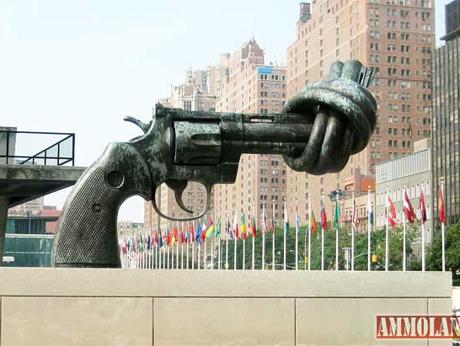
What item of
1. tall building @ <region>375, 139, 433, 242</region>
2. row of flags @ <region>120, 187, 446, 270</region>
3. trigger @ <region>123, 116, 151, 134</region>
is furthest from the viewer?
tall building @ <region>375, 139, 433, 242</region>

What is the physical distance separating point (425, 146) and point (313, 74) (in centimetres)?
4011

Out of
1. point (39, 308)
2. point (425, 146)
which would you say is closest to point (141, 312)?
point (39, 308)

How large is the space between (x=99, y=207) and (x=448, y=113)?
9399 cm

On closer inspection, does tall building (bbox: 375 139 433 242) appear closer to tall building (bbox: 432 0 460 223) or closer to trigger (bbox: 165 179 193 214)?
tall building (bbox: 432 0 460 223)

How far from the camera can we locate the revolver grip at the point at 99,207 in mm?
10625

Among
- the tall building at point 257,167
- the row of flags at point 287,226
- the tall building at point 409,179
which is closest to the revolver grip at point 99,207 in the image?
the row of flags at point 287,226

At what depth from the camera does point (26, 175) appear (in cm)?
2241

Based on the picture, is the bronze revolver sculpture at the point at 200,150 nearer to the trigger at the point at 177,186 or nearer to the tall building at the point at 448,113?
the trigger at the point at 177,186

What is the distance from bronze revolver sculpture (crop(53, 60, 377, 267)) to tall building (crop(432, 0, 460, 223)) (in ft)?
283

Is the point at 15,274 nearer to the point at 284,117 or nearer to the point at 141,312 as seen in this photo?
the point at 141,312

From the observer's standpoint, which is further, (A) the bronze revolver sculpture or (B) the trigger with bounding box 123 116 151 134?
(B) the trigger with bounding box 123 116 151 134

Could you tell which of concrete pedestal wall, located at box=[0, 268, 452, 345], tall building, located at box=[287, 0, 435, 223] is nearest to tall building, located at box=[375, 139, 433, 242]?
tall building, located at box=[287, 0, 435, 223]

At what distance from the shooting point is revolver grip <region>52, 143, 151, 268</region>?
10625 mm

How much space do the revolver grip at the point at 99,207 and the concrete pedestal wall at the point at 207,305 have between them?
27.9 inches
